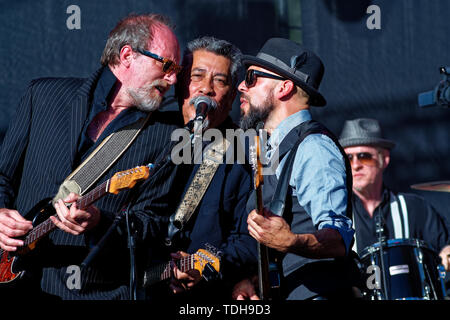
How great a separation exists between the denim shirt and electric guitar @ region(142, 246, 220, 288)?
555mm

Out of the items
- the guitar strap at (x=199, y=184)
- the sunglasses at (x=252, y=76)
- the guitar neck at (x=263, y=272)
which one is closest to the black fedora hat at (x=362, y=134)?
the guitar strap at (x=199, y=184)

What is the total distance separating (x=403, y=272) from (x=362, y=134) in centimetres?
159

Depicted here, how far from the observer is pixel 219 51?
4.09 metres

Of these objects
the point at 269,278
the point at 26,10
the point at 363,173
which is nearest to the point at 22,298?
the point at 269,278

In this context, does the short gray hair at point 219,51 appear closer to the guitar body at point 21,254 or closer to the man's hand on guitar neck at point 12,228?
the guitar body at point 21,254

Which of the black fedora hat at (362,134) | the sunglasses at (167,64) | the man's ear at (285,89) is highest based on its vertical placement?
the black fedora hat at (362,134)

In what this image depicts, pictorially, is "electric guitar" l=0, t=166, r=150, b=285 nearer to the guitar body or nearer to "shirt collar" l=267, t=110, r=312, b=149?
the guitar body

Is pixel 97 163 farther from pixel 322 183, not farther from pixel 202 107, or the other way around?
pixel 322 183

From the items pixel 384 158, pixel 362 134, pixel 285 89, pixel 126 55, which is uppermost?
pixel 362 134

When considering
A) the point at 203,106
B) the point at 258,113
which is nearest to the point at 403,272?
the point at 258,113

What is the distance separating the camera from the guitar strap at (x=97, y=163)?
342 centimetres

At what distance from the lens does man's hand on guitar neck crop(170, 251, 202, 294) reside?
3.40m

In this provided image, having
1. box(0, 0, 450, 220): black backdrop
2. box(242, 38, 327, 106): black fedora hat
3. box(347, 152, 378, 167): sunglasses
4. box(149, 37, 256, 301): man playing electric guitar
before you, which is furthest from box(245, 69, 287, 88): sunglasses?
box(347, 152, 378, 167): sunglasses
